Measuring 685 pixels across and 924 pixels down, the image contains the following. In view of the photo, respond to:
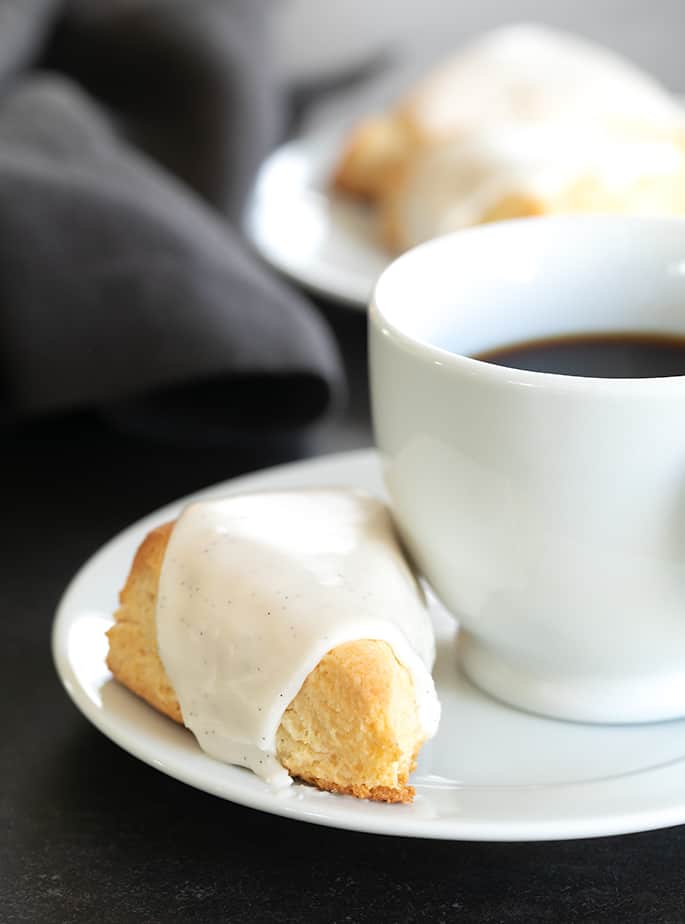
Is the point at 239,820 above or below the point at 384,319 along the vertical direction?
below

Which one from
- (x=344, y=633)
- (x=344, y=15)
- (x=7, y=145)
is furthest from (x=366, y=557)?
(x=344, y=15)

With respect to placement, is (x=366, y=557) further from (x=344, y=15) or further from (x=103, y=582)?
(x=344, y=15)

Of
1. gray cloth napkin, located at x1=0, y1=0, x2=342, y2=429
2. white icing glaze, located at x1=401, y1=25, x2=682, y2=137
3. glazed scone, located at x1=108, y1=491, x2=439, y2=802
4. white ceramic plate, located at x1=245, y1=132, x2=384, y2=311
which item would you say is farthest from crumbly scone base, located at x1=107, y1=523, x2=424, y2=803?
white icing glaze, located at x1=401, y1=25, x2=682, y2=137

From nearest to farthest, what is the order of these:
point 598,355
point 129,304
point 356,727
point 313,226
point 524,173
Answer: point 356,727 < point 598,355 < point 129,304 < point 524,173 < point 313,226

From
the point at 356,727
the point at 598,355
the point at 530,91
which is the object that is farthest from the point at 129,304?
the point at 530,91

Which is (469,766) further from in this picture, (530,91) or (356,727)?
(530,91)

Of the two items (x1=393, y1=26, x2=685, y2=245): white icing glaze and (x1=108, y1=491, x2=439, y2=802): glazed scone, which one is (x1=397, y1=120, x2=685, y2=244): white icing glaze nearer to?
(x1=393, y1=26, x2=685, y2=245): white icing glaze
